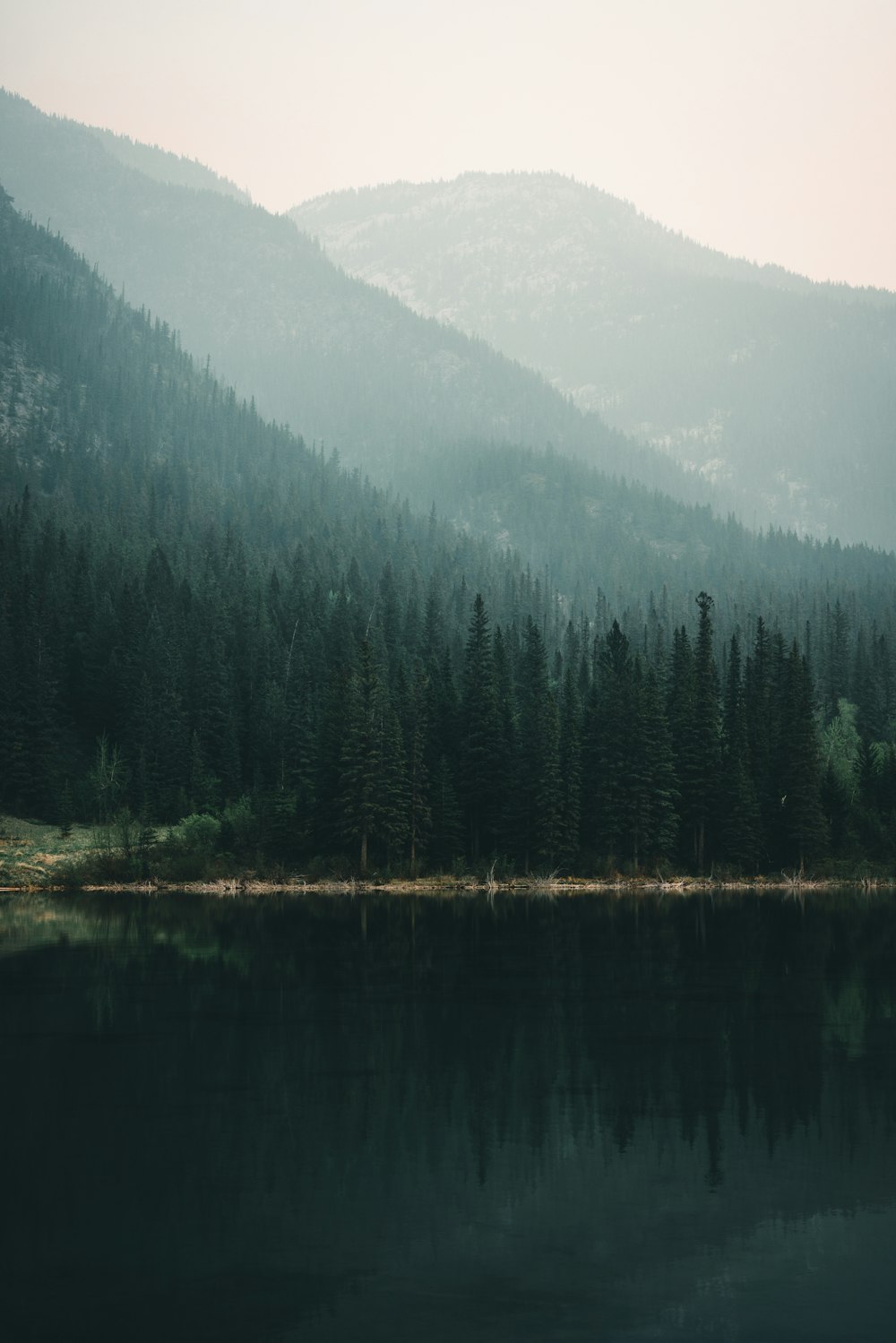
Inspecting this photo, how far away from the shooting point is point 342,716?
107125 millimetres

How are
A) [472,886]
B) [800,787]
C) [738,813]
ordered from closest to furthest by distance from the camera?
[472,886] < [738,813] < [800,787]

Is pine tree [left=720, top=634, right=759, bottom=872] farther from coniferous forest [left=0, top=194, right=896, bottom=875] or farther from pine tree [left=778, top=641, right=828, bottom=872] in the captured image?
pine tree [left=778, top=641, right=828, bottom=872]

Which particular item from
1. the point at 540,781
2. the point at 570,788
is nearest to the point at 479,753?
the point at 540,781

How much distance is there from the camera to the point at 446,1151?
26.2m

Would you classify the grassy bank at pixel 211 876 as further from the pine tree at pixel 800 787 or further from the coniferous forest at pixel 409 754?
the pine tree at pixel 800 787

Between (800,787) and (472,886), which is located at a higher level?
(800,787)

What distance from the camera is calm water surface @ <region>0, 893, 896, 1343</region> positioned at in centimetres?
1880

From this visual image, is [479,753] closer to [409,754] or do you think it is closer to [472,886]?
[409,754]

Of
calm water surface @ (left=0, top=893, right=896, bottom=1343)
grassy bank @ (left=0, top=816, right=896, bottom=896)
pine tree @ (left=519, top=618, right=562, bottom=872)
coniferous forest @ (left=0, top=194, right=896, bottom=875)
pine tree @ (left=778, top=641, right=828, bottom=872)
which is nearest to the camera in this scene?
calm water surface @ (left=0, top=893, right=896, bottom=1343)

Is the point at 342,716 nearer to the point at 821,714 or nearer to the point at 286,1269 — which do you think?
the point at 821,714

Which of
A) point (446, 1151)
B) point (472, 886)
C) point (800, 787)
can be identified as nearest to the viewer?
point (446, 1151)

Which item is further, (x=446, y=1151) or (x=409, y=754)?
(x=409, y=754)

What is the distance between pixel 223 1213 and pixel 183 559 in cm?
16753

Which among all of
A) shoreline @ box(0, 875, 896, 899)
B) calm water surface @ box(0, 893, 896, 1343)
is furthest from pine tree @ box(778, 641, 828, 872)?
calm water surface @ box(0, 893, 896, 1343)
